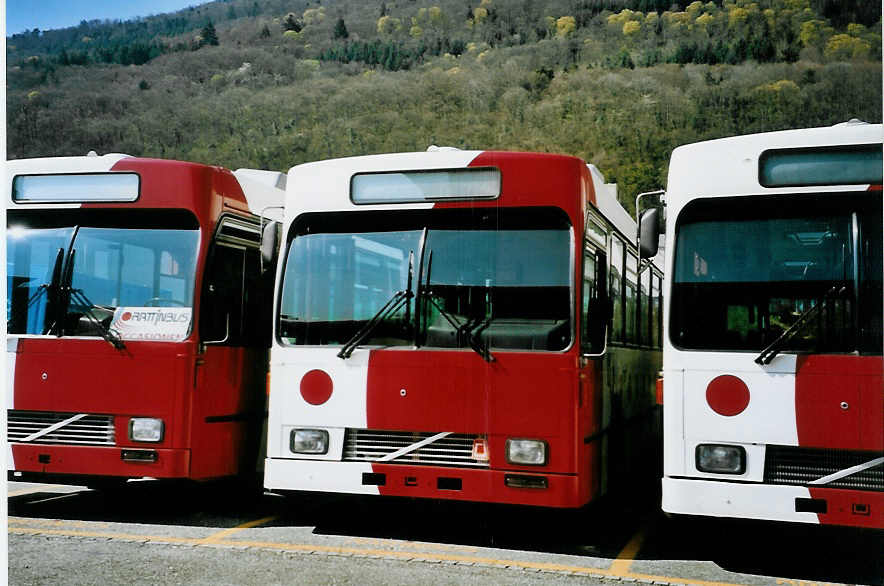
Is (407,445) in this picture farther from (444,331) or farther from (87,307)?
(87,307)

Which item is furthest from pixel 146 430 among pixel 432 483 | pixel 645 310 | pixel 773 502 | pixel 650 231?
pixel 773 502

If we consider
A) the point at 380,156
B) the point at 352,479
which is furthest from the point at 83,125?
the point at 352,479

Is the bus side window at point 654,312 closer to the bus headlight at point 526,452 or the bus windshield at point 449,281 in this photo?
the bus windshield at point 449,281

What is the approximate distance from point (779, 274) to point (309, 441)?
284cm

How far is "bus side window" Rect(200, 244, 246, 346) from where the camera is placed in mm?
6004

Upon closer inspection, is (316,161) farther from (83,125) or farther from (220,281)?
(83,125)

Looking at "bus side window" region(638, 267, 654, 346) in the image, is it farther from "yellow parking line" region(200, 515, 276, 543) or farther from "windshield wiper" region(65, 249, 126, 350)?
"windshield wiper" region(65, 249, 126, 350)

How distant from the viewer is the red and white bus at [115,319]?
5848 millimetres

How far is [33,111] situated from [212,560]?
12.3 feet

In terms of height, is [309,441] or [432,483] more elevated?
[309,441]

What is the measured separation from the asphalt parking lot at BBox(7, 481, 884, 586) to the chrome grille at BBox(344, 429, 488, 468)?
0.26 m

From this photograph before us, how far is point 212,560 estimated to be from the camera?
16.8ft

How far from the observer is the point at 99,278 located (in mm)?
5914

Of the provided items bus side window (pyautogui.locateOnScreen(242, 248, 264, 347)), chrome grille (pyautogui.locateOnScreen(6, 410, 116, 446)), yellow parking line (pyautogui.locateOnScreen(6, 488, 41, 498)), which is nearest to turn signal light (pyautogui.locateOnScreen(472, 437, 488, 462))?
bus side window (pyautogui.locateOnScreen(242, 248, 264, 347))
